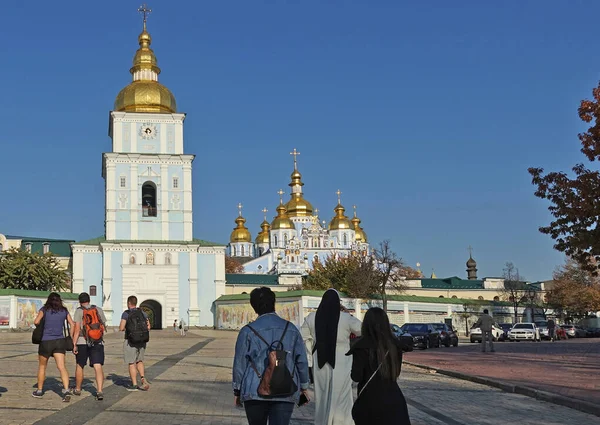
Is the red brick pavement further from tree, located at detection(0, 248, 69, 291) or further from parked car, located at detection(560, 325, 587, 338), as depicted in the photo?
tree, located at detection(0, 248, 69, 291)

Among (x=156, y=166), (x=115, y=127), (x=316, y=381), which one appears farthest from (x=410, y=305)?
(x=316, y=381)

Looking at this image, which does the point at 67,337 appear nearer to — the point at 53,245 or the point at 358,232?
the point at 53,245

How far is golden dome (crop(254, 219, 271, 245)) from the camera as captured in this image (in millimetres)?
122562

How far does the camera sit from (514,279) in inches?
3637

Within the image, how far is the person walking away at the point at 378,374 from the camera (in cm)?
589

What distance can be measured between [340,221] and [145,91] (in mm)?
56761

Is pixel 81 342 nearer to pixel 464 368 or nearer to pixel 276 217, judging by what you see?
pixel 464 368

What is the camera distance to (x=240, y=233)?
12475 centimetres

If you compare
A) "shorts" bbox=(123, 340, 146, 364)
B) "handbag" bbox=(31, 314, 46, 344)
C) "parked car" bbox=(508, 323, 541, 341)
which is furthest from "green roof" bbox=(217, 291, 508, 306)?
"handbag" bbox=(31, 314, 46, 344)

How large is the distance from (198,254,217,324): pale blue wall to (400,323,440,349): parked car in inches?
1068

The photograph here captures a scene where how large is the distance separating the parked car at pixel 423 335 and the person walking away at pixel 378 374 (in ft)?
94.1

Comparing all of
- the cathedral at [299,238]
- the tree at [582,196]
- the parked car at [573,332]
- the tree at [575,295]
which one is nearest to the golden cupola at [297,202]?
the cathedral at [299,238]

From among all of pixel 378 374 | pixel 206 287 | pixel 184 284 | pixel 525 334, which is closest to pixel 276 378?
pixel 378 374

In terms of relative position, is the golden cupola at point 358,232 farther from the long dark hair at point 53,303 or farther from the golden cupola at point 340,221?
the long dark hair at point 53,303
